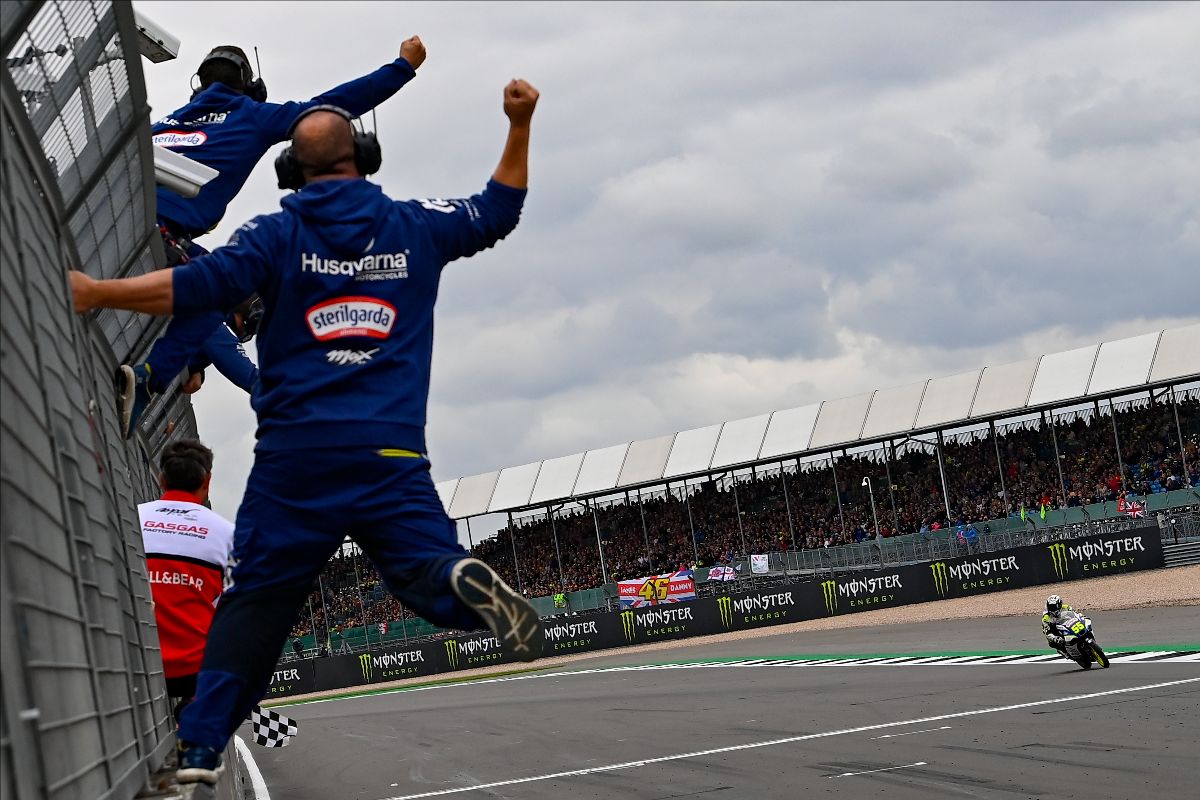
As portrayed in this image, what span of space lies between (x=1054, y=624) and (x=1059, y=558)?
20720 mm

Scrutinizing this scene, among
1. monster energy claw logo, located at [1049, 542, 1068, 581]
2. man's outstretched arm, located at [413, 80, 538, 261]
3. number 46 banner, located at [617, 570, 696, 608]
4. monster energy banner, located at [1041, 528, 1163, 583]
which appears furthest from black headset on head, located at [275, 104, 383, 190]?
number 46 banner, located at [617, 570, 696, 608]

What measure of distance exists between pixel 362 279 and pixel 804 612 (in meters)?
36.0

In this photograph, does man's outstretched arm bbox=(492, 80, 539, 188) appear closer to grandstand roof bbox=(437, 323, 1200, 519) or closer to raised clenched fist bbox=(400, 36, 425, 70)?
raised clenched fist bbox=(400, 36, 425, 70)

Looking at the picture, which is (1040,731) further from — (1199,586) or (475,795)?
(1199,586)

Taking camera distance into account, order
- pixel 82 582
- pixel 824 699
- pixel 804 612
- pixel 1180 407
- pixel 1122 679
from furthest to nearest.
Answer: pixel 1180 407
pixel 804 612
pixel 824 699
pixel 1122 679
pixel 82 582

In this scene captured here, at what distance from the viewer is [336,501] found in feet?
11.3

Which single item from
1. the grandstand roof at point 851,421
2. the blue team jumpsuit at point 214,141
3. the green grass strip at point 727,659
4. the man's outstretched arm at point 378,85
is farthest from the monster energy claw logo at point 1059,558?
the man's outstretched arm at point 378,85

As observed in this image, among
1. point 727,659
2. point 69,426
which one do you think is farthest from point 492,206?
point 727,659

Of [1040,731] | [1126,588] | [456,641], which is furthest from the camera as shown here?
[456,641]

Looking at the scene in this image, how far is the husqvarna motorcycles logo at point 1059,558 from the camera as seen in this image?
37.1m

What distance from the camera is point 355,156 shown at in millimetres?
3699

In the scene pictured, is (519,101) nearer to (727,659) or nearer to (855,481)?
(727,659)

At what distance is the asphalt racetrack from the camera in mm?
9641

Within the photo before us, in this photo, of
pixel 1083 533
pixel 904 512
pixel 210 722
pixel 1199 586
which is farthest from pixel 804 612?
pixel 210 722
